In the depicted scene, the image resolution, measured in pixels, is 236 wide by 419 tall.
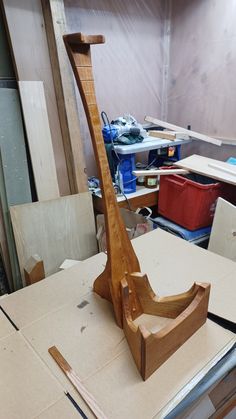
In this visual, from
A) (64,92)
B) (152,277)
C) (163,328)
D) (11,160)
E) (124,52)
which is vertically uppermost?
(124,52)

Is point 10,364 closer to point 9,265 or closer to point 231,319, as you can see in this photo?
point 231,319

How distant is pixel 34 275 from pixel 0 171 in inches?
22.6

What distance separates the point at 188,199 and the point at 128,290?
1004 millimetres

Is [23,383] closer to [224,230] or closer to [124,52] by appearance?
[224,230]

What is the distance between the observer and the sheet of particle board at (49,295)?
0.86m

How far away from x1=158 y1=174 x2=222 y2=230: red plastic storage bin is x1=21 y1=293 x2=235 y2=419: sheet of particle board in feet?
2.97

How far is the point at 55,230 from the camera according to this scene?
4.90 ft

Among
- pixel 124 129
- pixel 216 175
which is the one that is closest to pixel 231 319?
pixel 216 175

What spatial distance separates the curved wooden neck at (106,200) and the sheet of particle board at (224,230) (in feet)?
2.72

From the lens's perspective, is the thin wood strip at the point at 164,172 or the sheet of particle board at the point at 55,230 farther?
the thin wood strip at the point at 164,172

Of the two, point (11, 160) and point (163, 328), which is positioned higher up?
point (11, 160)

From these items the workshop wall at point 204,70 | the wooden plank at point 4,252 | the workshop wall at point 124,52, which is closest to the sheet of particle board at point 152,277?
the wooden plank at point 4,252

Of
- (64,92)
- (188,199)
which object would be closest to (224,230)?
(188,199)

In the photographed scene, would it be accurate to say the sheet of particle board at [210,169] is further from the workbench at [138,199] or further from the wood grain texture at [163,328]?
the wood grain texture at [163,328]
